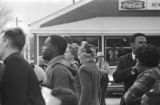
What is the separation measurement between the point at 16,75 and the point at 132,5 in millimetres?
23313

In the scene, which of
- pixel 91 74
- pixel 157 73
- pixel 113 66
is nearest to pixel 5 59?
pixel 157 73

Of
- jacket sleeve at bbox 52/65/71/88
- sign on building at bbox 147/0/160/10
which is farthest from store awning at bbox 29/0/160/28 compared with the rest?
jacket sleeve at bbox 52/65/71/88

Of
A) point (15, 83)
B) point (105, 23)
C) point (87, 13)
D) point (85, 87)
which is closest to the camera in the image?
point (15, 83)

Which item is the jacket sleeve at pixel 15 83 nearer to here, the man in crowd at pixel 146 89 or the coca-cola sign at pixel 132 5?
the man in crowd at pixel 146 89

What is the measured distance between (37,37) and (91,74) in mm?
19044

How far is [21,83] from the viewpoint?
4590 mm

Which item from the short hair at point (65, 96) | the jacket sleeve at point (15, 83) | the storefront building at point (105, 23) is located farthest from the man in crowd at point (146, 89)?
the storefront building at point (105, 23)

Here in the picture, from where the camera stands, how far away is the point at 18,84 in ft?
15.0

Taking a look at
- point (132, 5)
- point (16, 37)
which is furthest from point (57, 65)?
point (132, 5)

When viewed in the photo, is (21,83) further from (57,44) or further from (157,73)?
(57,44)

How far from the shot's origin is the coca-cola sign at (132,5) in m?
27.4

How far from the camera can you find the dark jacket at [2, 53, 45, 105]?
4.56 meters

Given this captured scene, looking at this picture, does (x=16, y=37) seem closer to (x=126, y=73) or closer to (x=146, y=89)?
(x=146, y=89)

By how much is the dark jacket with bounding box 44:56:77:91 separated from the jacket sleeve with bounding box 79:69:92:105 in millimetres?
1410
